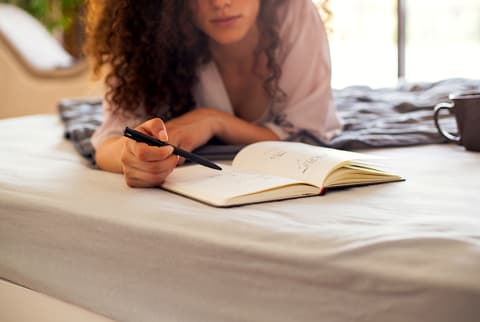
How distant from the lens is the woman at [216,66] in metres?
1.33

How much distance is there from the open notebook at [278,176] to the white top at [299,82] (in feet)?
1.10

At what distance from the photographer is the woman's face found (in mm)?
1302

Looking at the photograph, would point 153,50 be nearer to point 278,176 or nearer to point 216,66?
point 216,66

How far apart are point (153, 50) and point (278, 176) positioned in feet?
1.79

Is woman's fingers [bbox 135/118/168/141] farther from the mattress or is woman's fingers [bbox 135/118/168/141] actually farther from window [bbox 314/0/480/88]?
window [bbox 314/0/480/88]

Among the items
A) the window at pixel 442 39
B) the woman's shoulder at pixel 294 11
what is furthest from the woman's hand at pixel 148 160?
the window at pixel 442 39

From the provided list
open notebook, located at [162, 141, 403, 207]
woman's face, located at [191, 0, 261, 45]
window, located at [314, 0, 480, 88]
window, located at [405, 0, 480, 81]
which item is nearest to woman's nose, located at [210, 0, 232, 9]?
woman's face, located at [191, 0, 261, 45]

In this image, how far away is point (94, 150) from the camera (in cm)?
134

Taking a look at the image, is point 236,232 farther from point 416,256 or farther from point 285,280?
point 416,256

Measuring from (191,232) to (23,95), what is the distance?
258 centimetres

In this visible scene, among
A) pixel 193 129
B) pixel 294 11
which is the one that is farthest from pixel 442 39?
pixel 193 129

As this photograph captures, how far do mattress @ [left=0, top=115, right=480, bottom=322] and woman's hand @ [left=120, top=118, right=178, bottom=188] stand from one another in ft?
0.09

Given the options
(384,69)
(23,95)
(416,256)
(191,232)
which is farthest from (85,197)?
(384,69)

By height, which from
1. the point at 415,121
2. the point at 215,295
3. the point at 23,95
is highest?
the point at 215,295
